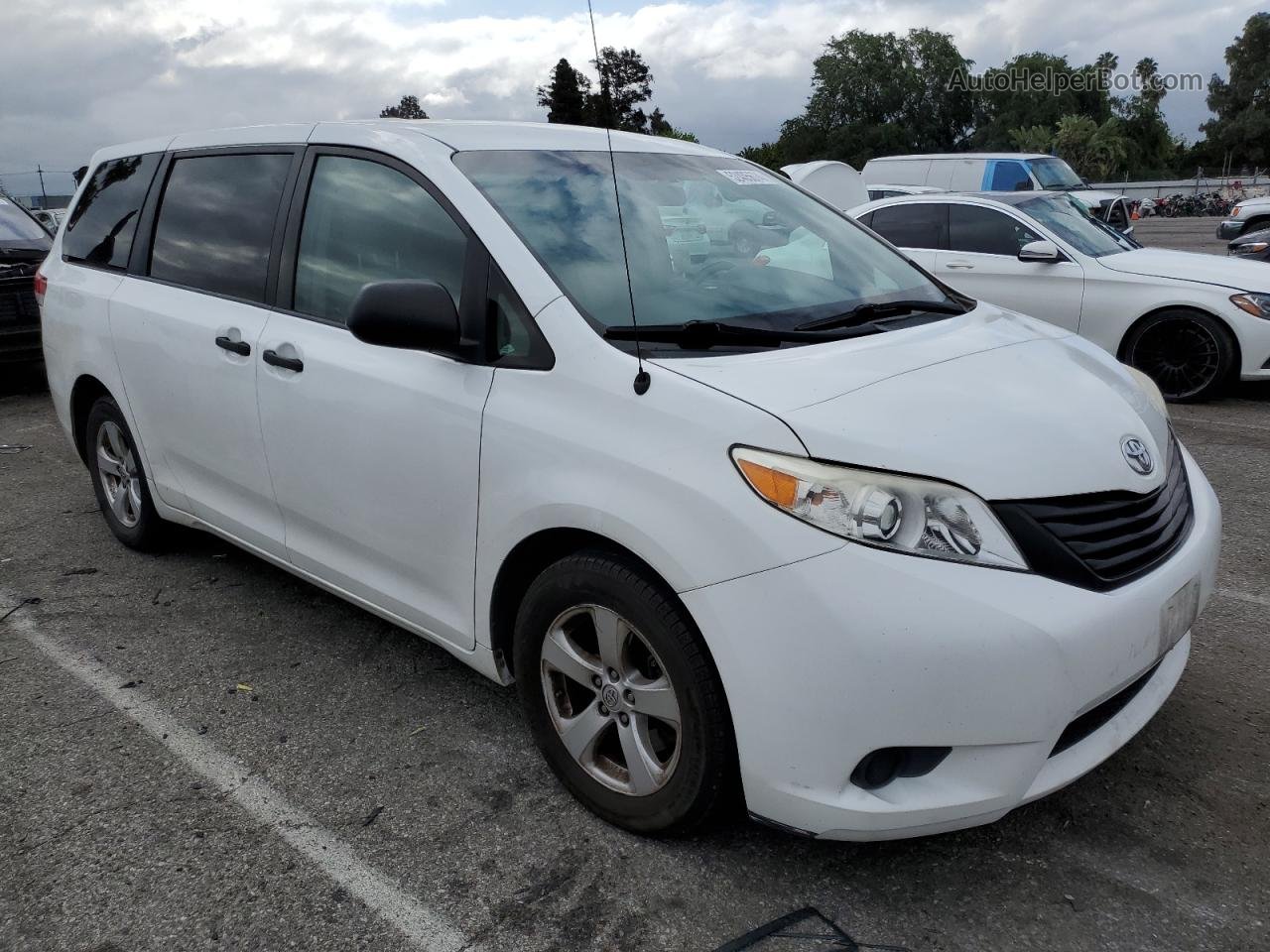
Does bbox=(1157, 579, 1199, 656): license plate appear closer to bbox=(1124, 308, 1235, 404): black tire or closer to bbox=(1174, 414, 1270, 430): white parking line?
bbox=(1174, 414, 1270, 430): white parking line

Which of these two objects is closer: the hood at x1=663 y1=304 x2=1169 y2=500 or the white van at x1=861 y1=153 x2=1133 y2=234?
the hood at x1=663 y1=304 x2=1169 y2=500

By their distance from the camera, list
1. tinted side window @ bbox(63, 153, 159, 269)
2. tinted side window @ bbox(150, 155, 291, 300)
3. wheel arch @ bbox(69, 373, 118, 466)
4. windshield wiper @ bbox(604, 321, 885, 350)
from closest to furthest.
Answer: windshield wiper @ bbox(604, 321, 885, 350) → tinted side window @ bbox(150, 155, 291, 300) → tinted side window @ bbox(63, 153, 159, 269) → wheel arch @ bbox(69, 373, 118, 466)

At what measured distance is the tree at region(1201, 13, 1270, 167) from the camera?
82000mm

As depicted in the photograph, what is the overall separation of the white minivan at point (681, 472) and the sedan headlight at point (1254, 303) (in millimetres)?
5168

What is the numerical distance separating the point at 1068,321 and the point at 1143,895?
21.7 ft

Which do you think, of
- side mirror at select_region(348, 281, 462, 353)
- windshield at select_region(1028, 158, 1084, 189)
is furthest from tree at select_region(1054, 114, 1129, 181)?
side mirror at select_region(348, 281, 462, 353)

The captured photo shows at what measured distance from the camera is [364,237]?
3225 millimetres

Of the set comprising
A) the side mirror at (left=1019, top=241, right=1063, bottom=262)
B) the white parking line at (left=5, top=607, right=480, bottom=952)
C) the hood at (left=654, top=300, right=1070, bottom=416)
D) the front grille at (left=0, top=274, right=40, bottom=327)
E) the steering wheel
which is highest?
the steering wheel

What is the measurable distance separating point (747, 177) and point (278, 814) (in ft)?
8.13

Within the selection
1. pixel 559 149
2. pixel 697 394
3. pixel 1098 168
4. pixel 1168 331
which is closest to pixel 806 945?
pixel 697 394

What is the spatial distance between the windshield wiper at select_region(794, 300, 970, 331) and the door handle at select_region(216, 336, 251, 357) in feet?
6.03

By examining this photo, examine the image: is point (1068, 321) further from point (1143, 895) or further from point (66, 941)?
point (66, 941)

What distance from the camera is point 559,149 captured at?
3.23 metres

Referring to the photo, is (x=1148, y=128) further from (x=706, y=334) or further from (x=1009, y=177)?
(x=706, y=334)
